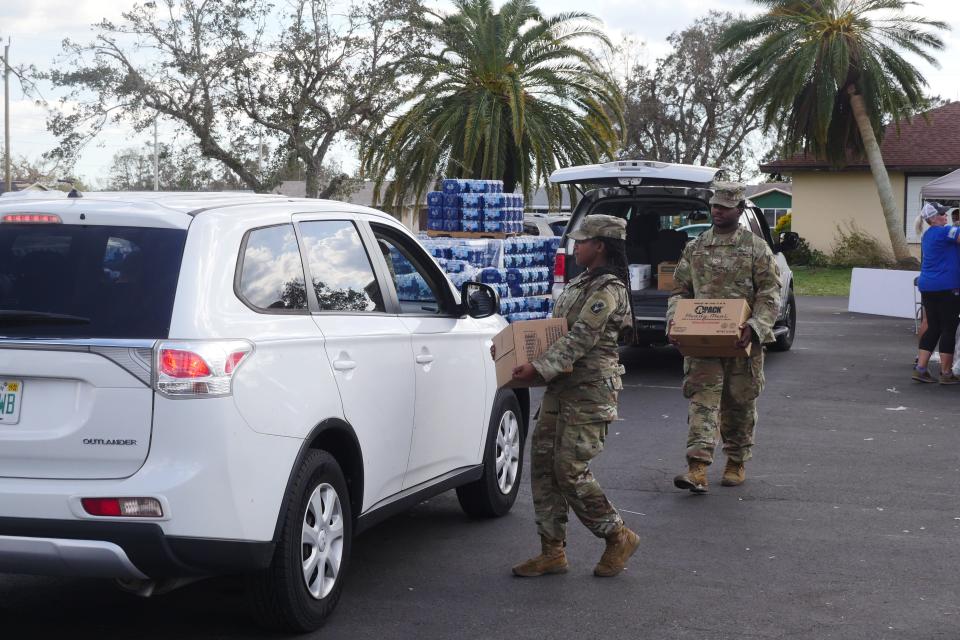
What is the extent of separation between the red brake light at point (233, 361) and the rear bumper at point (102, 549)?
592 mm

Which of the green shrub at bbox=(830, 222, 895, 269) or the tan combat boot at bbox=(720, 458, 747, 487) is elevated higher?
the green shrub at bbox=(830, 222, 895, 269)

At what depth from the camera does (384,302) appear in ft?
18.7

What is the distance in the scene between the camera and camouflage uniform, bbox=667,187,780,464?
764 centimetres

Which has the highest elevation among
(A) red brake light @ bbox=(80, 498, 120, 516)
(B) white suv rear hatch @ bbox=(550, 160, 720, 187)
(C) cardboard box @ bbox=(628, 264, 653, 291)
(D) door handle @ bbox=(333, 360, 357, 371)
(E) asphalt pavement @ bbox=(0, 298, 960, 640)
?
(B) white suv rear hatch @ bbox=(550, 160, 720, 187)

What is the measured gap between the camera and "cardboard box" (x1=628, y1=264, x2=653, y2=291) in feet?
44.0

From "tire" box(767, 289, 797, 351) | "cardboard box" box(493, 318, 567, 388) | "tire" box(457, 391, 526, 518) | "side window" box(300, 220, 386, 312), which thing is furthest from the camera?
"tire" box(767, 289, 797, 351)

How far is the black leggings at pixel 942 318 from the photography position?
1295 centimetres

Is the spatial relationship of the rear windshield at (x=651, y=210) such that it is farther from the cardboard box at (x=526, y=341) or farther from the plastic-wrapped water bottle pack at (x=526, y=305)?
the cardboard box at (x=526, y=341)

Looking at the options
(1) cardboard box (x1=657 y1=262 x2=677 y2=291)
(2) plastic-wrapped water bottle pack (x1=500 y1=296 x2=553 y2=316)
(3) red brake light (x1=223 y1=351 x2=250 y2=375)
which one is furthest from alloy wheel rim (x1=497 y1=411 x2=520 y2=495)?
(2) plastic-wrapped water bottle pack (x1=500 y1=296 x2=553 y2=316)

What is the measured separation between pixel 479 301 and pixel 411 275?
0.51m

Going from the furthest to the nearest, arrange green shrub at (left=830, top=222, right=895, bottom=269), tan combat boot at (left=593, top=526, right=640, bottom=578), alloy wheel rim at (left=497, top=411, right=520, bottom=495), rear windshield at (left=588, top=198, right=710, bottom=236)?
green shrub at (left=830, top=222, right=895, bottom=269) < rear windshield at (left=588, top=198, right=710, bottom=236) < alloy wheel rim at (left=497, top=411, right=520, bottom=495) < tan combat boot at (left=593, top=526, right=640, bottom=578)

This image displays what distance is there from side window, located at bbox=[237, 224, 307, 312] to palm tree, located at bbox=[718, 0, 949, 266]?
93.6ft

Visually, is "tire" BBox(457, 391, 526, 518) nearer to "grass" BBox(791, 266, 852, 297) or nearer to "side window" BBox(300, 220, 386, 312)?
"side window" BBox(300, 220, 386, 312)

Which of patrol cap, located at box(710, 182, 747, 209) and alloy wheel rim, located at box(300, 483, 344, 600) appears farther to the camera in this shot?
patrol cap, located at box(710, 182, 747, 209)
